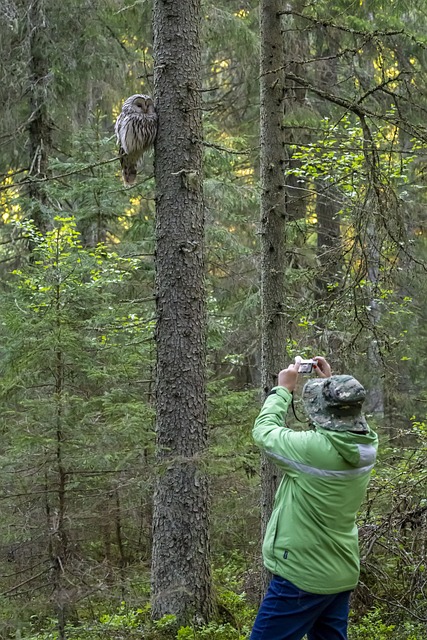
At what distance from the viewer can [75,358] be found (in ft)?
19.0

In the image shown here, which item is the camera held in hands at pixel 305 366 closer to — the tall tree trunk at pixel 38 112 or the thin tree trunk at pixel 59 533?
the thin tree trunk at pixel 59 533

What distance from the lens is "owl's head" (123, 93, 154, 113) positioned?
17.5ft

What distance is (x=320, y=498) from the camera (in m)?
2.96

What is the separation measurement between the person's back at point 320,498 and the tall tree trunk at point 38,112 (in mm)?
8192

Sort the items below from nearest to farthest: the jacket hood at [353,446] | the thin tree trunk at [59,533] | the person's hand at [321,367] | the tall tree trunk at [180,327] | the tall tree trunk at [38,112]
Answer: the jacket hood at [353,446]
the person's hand at [321,367]
the thin tree trunk at [59,533]
the tall tree trunk at [180,327]
the tall tree trunk at [38,112]

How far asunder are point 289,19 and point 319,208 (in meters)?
3.68

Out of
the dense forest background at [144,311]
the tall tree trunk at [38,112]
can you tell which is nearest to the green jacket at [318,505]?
the dense forest background at [144,311]

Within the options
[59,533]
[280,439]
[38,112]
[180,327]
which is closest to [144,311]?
[180,327]

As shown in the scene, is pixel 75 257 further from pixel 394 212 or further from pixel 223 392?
pixel 394 212

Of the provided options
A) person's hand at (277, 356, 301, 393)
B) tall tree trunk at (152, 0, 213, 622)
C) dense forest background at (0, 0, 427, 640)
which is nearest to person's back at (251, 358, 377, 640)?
person's hand at (277, 356, 301, 393)

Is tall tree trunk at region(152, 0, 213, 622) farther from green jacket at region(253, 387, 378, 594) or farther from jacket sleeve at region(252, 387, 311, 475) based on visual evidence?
green jacket at region(253, 387, 378, 594)

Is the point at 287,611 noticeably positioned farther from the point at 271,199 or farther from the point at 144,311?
the point at 144,311

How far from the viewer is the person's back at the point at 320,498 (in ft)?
9.64

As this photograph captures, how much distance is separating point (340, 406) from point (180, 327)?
257 cm
